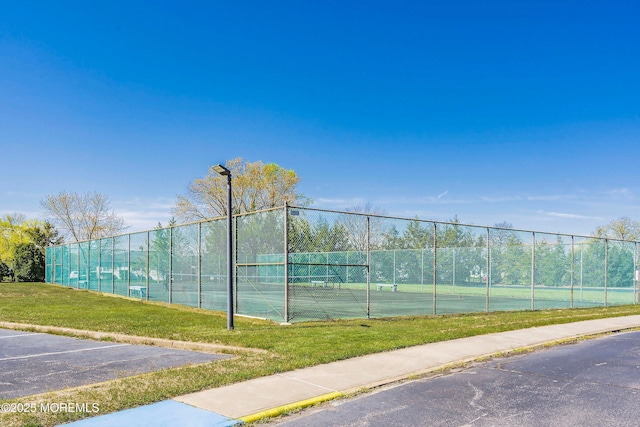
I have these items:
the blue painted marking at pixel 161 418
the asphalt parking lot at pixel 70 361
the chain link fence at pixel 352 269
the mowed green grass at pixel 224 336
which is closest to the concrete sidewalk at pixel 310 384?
the blue painted marking at pixel 161 418

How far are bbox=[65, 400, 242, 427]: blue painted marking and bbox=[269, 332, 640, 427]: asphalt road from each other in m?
0.69

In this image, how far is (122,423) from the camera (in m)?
5.25

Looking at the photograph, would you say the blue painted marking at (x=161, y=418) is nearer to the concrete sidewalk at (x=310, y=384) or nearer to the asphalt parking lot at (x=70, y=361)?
the concrete sidewalk at (x=310, y=384)

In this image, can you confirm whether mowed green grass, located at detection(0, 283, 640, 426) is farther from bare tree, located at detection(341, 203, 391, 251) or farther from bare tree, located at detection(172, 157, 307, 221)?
bare tree, located at detection(172, 157, 307, 221)

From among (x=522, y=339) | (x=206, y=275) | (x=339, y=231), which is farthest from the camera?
(x=339, y=231)

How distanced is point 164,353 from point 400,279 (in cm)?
2155

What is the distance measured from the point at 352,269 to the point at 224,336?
59.9ft

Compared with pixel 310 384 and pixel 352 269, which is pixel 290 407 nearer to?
pixel 310 384

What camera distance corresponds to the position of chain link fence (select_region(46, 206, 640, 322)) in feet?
59.4

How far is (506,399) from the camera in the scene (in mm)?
6492

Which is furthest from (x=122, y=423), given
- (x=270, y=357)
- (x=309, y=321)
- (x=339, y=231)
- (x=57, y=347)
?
(x=339, y=231)

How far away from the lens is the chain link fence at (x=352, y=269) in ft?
59.4

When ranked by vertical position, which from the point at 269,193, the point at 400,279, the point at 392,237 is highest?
the point at 269,193

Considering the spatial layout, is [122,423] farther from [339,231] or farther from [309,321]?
[339,231]
